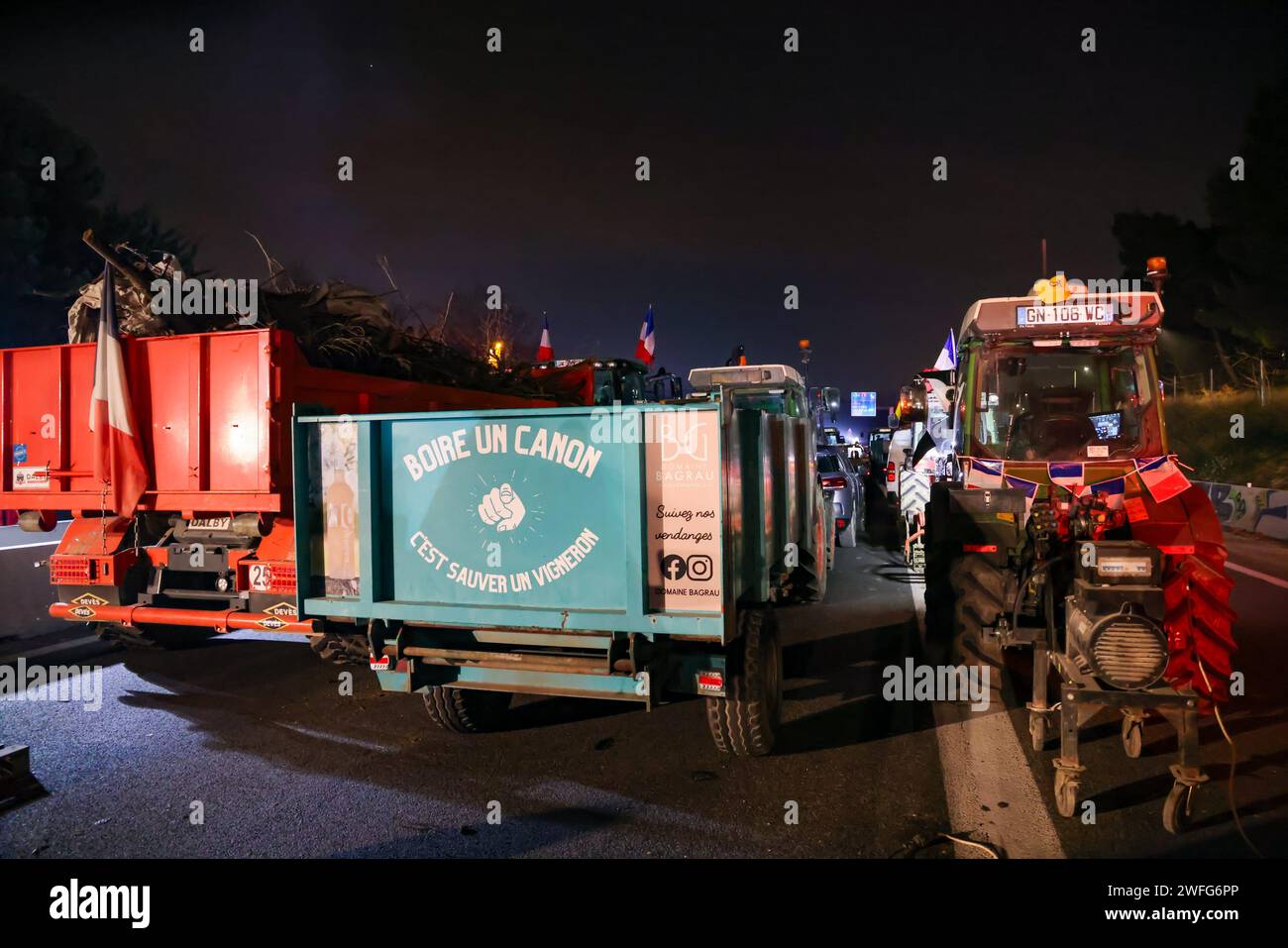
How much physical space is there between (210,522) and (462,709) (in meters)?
2.68

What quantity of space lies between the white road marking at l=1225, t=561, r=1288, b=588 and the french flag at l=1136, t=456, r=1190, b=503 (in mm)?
5901

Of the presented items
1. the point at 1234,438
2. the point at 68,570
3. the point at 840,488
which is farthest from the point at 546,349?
the point at 1234,438

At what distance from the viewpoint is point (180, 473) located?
6.04m

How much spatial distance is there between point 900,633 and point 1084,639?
3932 millimetres

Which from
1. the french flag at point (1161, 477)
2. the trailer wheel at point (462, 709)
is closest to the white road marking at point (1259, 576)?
the french flag at point (1161, 477)

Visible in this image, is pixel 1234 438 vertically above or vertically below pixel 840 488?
above

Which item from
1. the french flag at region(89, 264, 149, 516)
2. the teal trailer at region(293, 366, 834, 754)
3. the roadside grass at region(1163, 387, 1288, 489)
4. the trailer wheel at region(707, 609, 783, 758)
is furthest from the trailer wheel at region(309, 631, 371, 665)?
the roadside grass at region(1163, 387, 1288, 489)

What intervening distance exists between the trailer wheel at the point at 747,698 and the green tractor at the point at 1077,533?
1.57 meters

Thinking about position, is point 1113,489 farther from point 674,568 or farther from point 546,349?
point 546,349

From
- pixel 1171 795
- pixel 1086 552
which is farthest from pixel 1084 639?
pixel 1171 795

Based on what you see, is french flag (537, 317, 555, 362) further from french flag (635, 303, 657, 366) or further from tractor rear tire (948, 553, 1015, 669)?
tractor rear tire (948, 553, 1015, 669)
